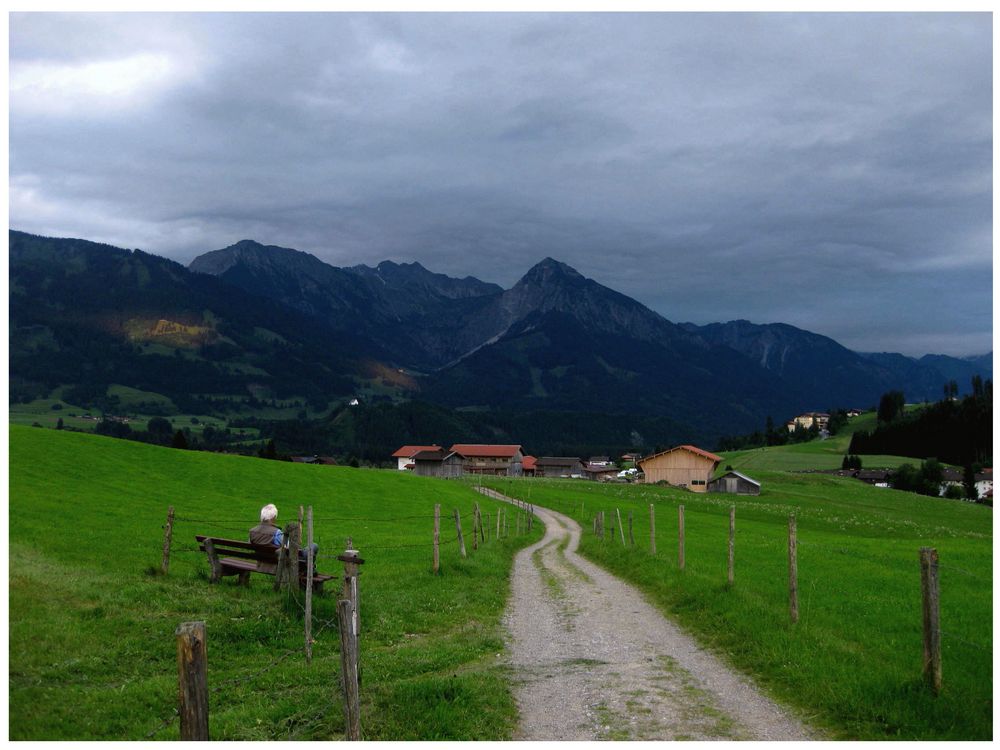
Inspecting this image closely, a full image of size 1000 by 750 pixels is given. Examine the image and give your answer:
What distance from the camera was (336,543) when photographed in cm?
3828

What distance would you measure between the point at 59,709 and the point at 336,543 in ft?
86.7

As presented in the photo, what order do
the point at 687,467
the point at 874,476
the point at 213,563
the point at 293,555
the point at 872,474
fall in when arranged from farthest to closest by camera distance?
the point at 872,474
the point at 874,476
the point at 687,467
the point at 213,563
the point at 293,555

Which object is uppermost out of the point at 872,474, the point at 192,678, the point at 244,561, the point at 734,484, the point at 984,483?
the point at 192,678

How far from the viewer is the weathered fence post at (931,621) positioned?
12.6 m

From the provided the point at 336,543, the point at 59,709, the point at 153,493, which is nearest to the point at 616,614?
the point at 59,709

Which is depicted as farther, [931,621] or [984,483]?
[984,483]

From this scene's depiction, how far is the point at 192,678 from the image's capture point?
828 cm

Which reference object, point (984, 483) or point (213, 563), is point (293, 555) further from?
point (984, 483)

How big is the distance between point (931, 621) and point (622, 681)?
5.46m

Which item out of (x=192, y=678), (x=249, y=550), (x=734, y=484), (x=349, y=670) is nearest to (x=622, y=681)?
(x=349, y=670)

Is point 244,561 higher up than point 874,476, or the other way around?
point 244,561

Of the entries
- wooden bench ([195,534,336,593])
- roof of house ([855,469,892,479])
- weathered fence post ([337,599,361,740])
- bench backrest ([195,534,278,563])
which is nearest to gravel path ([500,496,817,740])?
weathered fence post ([337,599,361,740])

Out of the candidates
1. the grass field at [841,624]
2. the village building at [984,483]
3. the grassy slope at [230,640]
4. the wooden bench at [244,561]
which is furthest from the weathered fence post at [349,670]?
the village building at [984,483]

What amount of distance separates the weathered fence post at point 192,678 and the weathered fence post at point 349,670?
2281 mm
